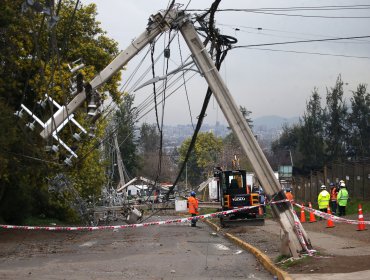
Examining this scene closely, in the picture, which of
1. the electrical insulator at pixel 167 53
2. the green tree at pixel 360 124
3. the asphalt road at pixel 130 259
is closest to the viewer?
the asphalt road at pixel 130 259

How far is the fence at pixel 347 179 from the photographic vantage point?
3656 cm

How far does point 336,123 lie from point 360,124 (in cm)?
218

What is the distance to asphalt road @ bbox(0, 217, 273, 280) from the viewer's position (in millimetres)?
14078

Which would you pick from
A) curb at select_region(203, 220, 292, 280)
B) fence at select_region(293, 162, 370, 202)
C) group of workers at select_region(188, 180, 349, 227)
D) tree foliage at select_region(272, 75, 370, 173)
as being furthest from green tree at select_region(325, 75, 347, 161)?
curb at select_region(203, 220, 292, 280)

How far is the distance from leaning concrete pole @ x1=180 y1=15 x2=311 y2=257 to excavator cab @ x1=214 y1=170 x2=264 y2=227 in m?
15.8

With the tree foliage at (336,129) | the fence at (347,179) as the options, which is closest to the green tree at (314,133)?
the tree foliage at (336,129)

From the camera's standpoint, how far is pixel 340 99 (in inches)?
2397

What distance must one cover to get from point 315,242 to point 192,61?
658 cm

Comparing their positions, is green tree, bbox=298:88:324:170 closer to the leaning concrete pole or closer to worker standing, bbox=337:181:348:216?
worker standing, bbox=337:181:348:216

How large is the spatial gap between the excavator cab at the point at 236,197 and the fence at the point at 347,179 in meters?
7.55

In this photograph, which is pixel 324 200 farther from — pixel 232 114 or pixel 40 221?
pixel 40 221

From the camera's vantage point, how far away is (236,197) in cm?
3188

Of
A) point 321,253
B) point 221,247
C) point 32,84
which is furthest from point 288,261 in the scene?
point 32,84

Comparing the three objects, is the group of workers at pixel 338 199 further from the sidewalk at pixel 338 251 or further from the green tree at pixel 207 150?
the green tree at pixel 207 150
